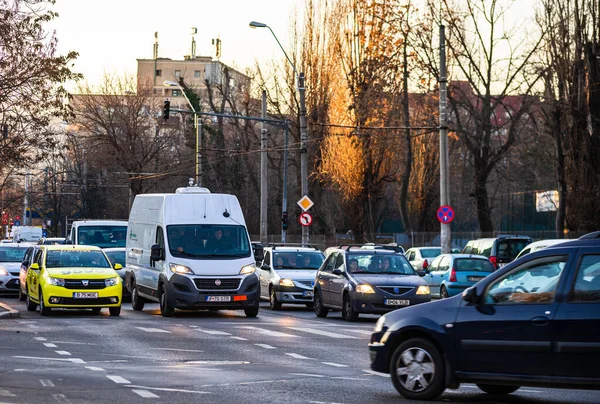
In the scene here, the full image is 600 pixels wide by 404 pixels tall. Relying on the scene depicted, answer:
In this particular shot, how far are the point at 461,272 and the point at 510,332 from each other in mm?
21804

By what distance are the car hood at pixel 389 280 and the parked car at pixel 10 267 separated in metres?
14.2

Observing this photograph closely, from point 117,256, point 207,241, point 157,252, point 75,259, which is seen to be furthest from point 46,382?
point 117,256

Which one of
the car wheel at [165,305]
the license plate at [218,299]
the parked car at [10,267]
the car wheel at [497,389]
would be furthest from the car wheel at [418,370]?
the parked car at [10,267]

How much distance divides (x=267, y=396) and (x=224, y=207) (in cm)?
1626

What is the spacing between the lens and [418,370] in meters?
11.9

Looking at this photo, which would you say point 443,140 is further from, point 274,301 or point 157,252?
point 157,252

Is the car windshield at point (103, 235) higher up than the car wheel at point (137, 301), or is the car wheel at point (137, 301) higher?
the car windshield at point (103, 235)

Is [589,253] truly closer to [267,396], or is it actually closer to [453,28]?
[267,396]

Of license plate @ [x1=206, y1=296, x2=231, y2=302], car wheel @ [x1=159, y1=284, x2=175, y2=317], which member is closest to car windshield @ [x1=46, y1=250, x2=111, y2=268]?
car wheel @ [x1=159, y1=284, x2=175, y2=317]

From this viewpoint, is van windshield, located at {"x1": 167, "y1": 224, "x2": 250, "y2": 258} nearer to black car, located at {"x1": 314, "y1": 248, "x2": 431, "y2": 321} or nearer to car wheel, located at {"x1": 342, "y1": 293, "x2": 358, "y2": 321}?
black car, located at {"x1": 314, "y1": 248, "x2": 431, "y2": 321}

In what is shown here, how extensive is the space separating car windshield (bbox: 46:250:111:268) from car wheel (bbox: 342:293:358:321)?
217 inches

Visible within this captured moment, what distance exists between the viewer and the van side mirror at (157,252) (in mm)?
26781

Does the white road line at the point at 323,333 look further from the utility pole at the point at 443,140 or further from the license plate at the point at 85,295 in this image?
the utility pole at the point at 443,140

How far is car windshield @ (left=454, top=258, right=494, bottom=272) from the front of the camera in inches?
1300
